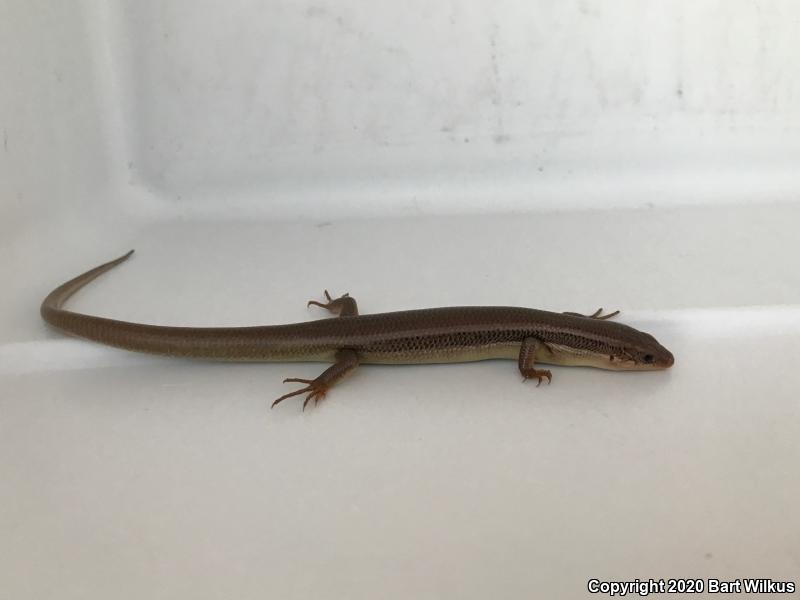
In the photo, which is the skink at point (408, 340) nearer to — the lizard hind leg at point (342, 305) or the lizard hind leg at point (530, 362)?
the lizard hind leg at point (530, 362)

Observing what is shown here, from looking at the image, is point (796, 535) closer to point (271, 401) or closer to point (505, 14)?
point (271, 401)

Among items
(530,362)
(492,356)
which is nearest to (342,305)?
(492,356)

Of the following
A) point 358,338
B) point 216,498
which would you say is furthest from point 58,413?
point 358,338

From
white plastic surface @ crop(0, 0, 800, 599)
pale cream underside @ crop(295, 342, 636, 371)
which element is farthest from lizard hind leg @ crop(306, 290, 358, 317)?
pale cream underside @ crop(295, 342, 636, 371)

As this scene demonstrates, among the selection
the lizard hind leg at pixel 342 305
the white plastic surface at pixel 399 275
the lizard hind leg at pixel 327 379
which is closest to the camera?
the white plastic surface at pixel 399 275

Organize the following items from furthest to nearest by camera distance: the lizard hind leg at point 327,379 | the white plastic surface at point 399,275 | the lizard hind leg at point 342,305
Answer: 1. the lizard hind leg at point 342,305
2. the lizard hind leg at point 327,379
3. the white plastic surface at point 399,275

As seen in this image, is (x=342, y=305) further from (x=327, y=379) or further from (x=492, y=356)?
(x=492, y=356)

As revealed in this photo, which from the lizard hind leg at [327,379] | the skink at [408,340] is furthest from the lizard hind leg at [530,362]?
the lizard hind leg at [327,379]
